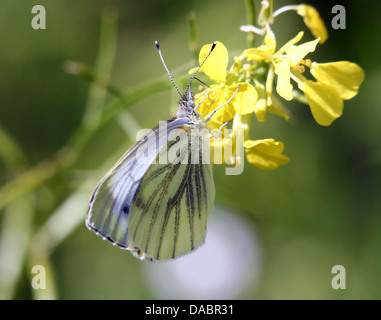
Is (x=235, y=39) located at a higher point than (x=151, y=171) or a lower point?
higher

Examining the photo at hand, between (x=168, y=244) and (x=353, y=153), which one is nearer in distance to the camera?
(x=168, y=244)

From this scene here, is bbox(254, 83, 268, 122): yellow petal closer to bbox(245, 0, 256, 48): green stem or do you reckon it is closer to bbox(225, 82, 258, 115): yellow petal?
bbox(225, 82, 258, 115): yellow petal

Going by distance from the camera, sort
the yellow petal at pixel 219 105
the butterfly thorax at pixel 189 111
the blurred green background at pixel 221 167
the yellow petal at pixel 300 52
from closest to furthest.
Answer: the yellow petal at pixel 300 52 → the yellow petal at pixel 219 105 → the butterfly thorax at pixel 189 111 → the blurred green background at pixel 221 167

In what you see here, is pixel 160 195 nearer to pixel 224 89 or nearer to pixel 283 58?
pixel 224 89

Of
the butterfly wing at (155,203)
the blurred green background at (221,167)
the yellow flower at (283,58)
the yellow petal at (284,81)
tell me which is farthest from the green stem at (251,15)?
the blurred green background at (221,167)

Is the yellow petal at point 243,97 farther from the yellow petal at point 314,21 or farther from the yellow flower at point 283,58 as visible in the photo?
the yellow petal at point 314,21

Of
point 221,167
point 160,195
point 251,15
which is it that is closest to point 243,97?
point 251,15
